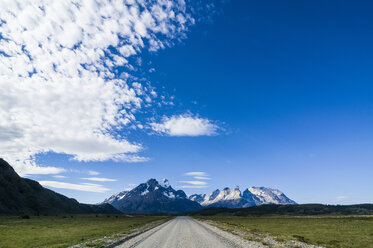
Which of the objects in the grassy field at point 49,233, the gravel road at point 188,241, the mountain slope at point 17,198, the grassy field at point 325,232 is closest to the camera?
the gravel road at point 188,241

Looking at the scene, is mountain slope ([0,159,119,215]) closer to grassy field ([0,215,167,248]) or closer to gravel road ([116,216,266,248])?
grassy field ([0,215,167,248])

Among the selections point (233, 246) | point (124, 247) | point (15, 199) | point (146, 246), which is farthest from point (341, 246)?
point (15, 199)

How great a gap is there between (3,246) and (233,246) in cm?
2442

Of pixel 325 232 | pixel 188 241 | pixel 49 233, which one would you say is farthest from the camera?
pixel 325 232

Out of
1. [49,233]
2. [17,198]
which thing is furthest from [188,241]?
[17,198]

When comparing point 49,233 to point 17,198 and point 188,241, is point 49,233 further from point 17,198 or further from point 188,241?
point 17,198

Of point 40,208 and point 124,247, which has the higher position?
point 40,208

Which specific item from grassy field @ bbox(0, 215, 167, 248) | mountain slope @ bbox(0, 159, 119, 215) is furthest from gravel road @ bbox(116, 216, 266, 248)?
mountain slope @ bbox(0, 159, 119, 215)

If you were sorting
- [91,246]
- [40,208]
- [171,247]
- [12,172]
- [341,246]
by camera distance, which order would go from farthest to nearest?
[12,172] < [40,208] < [341,246] < [91,246] < [171,247]

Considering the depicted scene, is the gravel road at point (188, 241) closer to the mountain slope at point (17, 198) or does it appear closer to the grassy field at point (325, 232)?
the grassy field at point (325, 232)

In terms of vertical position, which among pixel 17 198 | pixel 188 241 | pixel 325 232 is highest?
pixel 17 198

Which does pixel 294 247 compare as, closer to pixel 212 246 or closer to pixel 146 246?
pixel 212 246

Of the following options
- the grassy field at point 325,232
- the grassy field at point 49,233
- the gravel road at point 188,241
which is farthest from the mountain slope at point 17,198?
the grassy field at point 325,232

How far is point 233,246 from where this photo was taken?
995 inches
